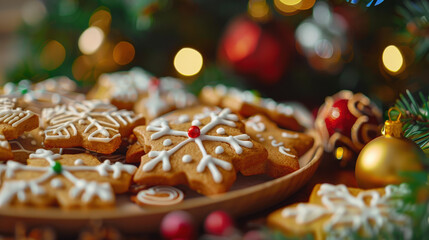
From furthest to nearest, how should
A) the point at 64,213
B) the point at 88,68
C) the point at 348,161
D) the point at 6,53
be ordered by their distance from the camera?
the point at 6,53 → the point at 88,68 → the point at 348,161 → the point at 64,213

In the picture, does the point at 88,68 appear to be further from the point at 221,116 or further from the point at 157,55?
the point at 221,116

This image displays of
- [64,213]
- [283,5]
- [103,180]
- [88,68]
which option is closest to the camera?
[64,213]

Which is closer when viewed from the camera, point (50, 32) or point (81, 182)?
point (81, 182)

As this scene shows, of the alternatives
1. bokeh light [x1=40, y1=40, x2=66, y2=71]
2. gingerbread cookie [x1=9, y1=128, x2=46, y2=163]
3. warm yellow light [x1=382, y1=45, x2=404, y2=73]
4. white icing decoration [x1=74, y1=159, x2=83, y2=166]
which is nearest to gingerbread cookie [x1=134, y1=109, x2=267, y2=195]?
white icing decoration [x1=74, y1=159, x2=83, y2=166]

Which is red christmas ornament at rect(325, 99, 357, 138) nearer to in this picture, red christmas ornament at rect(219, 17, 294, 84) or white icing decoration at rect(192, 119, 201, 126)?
white icing decoration at rect(192, 119, 201, 126)

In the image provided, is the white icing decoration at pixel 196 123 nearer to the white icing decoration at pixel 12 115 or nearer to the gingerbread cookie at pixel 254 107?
the gingerbread cookie at pixel 254 107

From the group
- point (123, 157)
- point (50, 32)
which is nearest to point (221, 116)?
point (123, 157)
